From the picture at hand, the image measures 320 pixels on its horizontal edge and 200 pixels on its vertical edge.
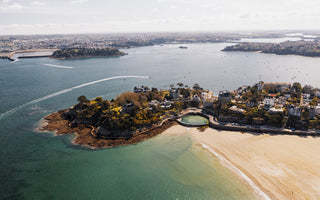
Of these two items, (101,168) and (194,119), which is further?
(194,119)

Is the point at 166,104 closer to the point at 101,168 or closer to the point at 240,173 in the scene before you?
the point at 101,168

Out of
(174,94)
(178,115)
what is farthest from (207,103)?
(174,94)

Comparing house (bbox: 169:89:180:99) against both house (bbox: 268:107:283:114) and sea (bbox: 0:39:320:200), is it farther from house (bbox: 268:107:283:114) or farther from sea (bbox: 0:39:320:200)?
house (bbox: 268:107:283:114)

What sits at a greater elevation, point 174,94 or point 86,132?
point 174,94

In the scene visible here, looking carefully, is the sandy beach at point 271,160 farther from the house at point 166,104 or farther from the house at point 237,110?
the house at point 166,104

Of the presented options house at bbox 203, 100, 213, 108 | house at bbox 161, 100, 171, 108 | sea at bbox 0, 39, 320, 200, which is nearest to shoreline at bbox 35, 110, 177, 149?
sea at bbox 0, 39, 320, 200

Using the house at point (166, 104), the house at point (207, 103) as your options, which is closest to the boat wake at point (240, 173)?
the house at point (207, 103)

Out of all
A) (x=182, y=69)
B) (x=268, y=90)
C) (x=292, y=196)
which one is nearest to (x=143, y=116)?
(x=292, y=196)
